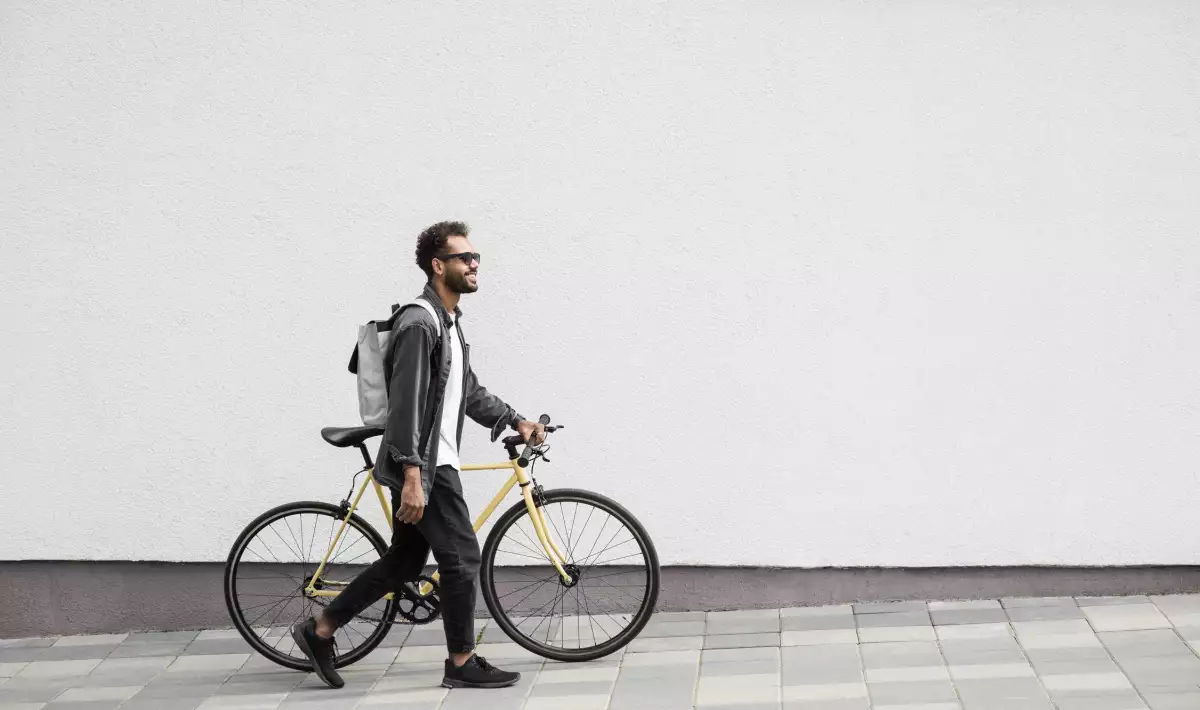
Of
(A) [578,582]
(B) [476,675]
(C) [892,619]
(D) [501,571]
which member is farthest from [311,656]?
(C) [892,619]

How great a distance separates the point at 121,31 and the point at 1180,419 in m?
5.43

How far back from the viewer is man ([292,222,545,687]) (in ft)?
18.3

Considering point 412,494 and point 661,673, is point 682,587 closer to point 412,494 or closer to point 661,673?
point 661,673

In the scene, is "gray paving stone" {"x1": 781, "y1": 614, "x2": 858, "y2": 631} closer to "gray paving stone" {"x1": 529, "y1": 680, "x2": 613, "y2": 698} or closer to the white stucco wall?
the white stucco wall

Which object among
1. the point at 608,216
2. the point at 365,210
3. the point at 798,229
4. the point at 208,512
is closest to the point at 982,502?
the point at 798,229

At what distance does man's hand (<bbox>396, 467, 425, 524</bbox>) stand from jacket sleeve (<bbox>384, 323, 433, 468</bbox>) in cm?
4

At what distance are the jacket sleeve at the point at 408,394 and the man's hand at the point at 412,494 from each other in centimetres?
4

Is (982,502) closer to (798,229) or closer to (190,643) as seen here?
(798,229)

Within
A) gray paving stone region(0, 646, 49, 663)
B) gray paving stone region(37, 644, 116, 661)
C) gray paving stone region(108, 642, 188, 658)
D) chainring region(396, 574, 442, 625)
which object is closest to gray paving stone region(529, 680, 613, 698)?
chainring region(396, 574, 442, 625)

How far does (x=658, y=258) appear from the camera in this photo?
661 cm

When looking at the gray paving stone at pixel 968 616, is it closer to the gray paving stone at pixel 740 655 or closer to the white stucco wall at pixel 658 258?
the white stucco wall at pixel 658 258

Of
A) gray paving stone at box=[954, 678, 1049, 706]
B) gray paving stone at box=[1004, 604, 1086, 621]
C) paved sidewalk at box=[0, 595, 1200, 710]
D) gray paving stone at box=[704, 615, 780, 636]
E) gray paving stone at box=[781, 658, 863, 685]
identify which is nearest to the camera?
gray paving stone at box=[954, 678, 1049, 706]

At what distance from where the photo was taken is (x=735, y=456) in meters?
6.66

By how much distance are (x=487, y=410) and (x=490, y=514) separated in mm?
515
